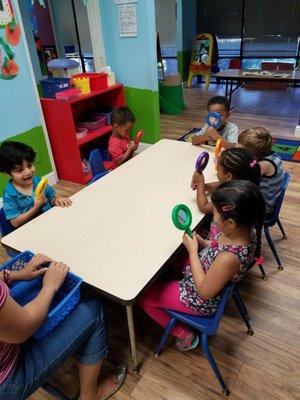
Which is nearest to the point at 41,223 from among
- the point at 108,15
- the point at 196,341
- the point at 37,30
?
the point at 196,341

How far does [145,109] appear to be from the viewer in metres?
3.63

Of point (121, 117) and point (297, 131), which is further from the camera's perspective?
point (297, 131)

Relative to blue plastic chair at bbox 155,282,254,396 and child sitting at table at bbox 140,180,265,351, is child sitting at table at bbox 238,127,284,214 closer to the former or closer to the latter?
child sitting at table at bbox 140,180,265,351

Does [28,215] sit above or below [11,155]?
below

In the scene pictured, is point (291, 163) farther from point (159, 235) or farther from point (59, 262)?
point (59, 262)

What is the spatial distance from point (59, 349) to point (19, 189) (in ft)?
3.11

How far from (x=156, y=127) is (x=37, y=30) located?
402cm

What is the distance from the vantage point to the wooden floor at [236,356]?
4.51 feet

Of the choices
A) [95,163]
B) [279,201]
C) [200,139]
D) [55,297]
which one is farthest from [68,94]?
[55,297]

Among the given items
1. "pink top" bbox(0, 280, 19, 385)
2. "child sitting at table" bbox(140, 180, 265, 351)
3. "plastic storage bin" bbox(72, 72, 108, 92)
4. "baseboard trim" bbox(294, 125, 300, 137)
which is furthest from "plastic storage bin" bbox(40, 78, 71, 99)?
A: "baseboard trim" bbox(294, 125, 300, 137)

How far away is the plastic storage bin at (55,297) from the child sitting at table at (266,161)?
119 cm

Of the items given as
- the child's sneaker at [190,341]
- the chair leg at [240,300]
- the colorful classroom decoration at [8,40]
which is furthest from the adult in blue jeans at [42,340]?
the colorful classroom decoration at [8,40]

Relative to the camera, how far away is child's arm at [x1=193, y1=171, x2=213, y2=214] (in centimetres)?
142

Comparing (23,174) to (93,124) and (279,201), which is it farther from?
(93,124)
